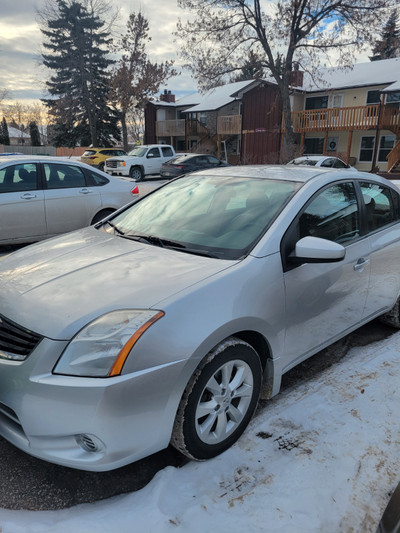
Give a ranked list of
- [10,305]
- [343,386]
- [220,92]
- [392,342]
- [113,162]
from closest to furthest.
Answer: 1. [10,305]
2. [343,386]
3. [392,342]
4. [113,162]
5. [220,92]

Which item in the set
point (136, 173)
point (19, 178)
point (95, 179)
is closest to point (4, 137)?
point (136, 173)

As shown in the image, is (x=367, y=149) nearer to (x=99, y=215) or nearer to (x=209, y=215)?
(x=99, y=215)

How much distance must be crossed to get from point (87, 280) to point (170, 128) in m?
38.7

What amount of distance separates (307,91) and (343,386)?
102ft

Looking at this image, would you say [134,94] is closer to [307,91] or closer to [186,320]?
[307,91]

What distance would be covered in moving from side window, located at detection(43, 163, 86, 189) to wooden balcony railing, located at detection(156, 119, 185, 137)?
3270cm

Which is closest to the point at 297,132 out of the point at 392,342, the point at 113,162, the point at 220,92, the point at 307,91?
the point at 307,91

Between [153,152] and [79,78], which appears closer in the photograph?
[153,152]

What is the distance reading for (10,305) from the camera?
214 centimetres

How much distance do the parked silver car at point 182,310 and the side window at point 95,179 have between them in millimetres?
3716

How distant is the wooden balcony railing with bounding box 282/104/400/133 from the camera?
79.6 feet

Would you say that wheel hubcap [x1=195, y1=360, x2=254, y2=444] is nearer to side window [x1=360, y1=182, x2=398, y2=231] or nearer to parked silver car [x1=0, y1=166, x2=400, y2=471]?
parked silver car [x1=0, y1=166, x2=400, y2=471]

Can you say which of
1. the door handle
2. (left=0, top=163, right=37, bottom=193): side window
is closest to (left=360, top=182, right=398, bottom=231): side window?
the door handle

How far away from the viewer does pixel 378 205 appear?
11.7 ft
